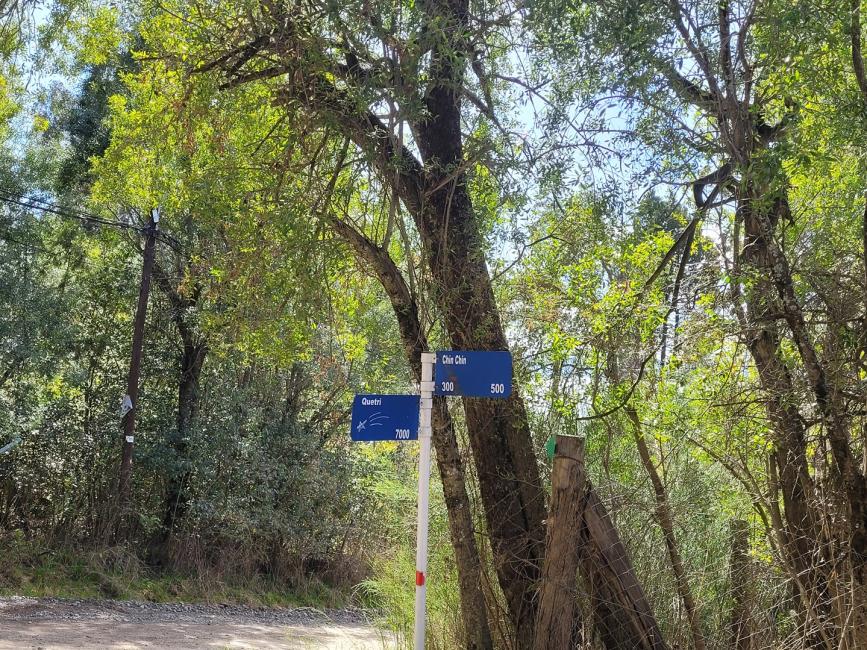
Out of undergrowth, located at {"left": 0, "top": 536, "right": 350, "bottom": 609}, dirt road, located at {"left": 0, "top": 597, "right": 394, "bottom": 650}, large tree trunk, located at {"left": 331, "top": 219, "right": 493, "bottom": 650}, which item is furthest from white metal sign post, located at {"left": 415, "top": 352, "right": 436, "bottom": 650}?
undergrowth, located at {"left": 0, "top": 536, "right": 350, "bottom": 609}

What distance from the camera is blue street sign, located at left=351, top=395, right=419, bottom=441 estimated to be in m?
5.24

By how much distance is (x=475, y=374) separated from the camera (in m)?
5.28

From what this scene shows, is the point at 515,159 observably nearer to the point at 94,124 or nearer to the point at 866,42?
the point at 866,42

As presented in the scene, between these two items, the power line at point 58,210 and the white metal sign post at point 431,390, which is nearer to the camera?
the white metal sign post at point 431,390

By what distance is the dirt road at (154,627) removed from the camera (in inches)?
462

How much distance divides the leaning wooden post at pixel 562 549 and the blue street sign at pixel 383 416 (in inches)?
45.6

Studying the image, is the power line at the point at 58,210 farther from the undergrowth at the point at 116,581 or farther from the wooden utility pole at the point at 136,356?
the undergrowth at the point at 116,581

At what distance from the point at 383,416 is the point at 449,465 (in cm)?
154

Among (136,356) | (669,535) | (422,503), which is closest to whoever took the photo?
(422,503)

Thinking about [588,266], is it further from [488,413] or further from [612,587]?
[612,587]

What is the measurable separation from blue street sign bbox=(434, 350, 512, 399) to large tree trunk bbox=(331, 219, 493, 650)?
4.38 feet

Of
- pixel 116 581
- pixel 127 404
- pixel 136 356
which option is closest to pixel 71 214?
pixel 136 356

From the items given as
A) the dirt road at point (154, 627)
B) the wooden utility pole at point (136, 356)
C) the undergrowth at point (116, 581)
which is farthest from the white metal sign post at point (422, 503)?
the wooden utility pole at point (136, 356)

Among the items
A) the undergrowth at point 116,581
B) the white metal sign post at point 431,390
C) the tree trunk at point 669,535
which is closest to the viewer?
the white metal sign post at point 431,390
